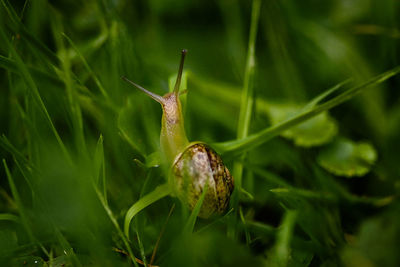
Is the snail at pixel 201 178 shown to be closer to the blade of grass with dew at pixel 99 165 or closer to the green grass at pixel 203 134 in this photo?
the green grass at pixel 203 134

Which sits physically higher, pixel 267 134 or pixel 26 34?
pixel 26 34

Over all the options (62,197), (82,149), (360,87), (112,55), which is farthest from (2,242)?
(360,87)

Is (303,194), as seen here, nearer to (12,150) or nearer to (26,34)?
(12,150)

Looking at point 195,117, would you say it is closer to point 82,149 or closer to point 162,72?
point 162,72

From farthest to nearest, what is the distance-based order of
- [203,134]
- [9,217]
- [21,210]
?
[203,134] < [9,217] < [21,210]

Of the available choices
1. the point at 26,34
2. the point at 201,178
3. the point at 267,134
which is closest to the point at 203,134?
the point at 267,134

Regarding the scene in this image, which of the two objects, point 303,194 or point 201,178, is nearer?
point 201,178

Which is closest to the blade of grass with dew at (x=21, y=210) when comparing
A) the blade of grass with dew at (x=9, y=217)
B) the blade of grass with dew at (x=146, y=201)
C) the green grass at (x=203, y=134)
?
the green grass at (x=203, y=134)
